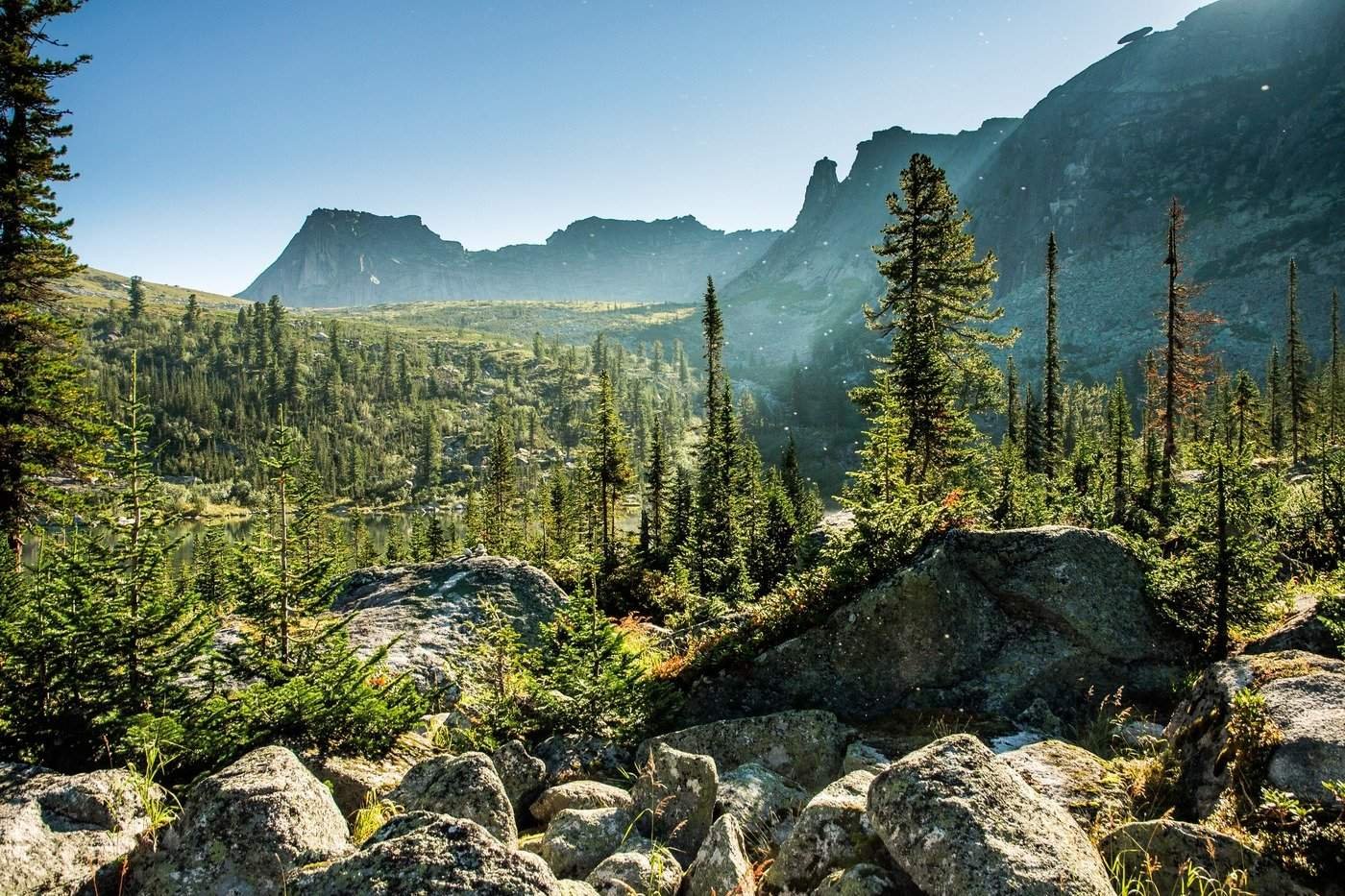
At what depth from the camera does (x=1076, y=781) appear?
6.23m

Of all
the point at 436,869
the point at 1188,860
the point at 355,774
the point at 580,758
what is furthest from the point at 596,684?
the point at 1188,860

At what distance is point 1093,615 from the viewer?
9.62 metres

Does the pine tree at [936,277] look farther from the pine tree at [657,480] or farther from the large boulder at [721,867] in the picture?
the pine tree at [657,480]

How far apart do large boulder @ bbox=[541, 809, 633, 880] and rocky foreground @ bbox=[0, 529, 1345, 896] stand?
0.02m

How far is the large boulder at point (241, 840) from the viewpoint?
439 centimetres

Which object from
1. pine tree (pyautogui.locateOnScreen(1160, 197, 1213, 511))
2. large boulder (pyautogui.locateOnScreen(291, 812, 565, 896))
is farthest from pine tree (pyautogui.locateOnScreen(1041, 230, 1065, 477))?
large boulder (pyautogui.locateOnScreen(291, 812, 565, 896))

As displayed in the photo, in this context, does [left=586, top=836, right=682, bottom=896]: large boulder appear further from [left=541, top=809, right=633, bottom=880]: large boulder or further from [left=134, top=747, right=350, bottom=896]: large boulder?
[left=134, top=747, right=350, bottom=896]: large boulder

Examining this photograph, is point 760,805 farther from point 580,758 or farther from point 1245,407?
point 1245,407

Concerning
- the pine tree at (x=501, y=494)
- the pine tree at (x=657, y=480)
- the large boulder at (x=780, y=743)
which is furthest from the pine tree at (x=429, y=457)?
the large boulder at (x=780, y=743)

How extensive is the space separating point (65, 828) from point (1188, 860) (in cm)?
831

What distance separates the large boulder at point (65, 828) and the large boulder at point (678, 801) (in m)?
4.12

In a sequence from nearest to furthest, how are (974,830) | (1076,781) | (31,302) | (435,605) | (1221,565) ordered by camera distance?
1. (974,830)
2. (1076,781)
3. (1221,565)
4. (435,605)
5. (31,302)

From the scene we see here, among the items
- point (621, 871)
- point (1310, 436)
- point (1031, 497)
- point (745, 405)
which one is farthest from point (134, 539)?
point (745, 405)

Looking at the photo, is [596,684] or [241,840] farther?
[596,684]
